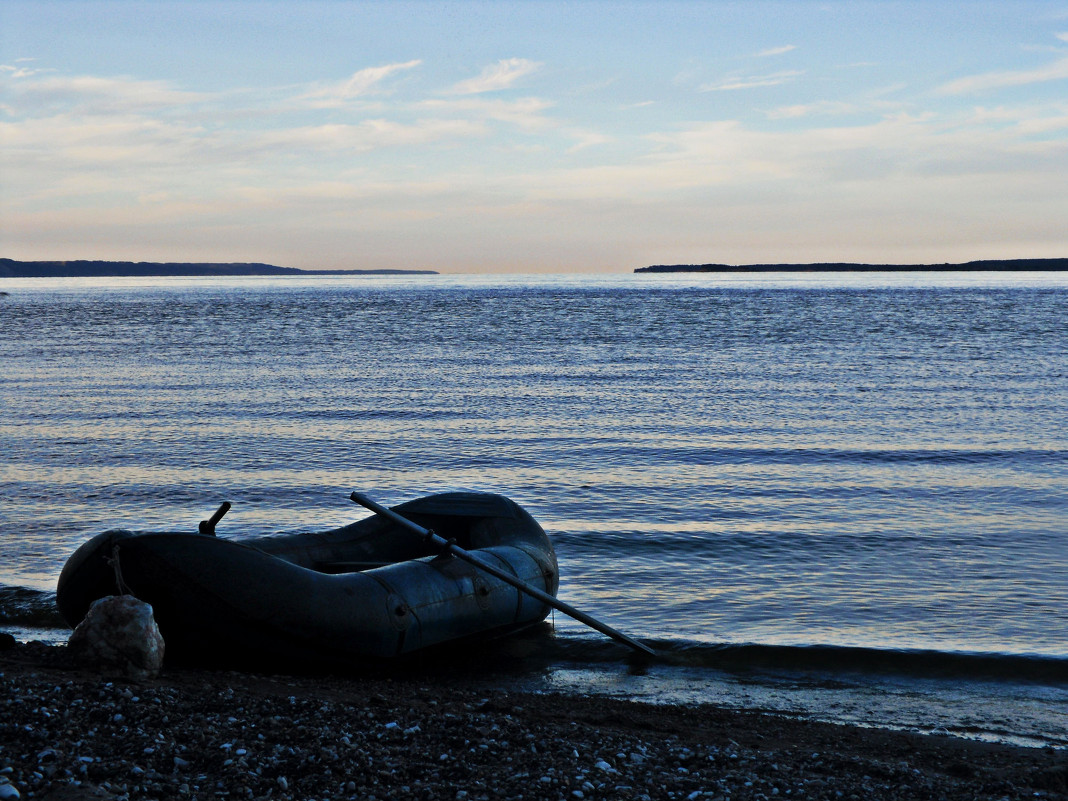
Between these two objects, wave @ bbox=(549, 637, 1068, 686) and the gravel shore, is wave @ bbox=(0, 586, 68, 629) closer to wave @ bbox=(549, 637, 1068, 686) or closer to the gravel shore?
the gravel shore

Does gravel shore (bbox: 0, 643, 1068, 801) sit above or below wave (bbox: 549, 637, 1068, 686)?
above

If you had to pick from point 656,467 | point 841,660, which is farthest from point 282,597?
point 656,467

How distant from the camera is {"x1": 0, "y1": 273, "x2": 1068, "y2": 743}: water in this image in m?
8.20

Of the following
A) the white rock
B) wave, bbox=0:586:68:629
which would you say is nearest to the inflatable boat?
the white rock

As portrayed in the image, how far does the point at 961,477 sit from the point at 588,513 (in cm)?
609

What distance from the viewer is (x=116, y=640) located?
6.20m

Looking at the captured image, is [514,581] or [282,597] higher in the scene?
[282,597]

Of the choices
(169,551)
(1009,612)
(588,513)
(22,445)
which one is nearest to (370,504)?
(169,551)

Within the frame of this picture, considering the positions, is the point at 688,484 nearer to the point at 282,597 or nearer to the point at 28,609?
the point at 282,597

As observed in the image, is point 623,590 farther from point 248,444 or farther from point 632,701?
point 248,444

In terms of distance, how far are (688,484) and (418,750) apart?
9179 mm

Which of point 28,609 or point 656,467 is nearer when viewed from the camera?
point 28,609

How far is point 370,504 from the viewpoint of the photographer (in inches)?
316

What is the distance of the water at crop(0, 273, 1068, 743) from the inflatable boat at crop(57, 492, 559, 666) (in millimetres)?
960
